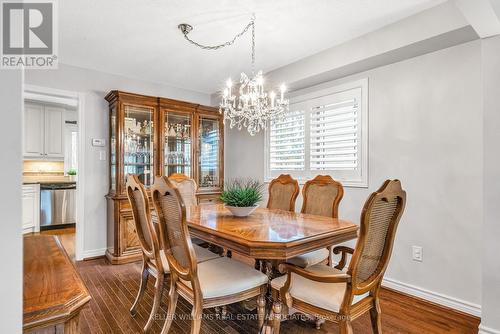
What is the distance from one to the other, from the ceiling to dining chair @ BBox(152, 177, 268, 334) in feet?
5.22

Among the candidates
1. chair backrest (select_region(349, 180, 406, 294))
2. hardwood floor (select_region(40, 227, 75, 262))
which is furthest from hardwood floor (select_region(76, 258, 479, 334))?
hardwood floor (select_region(40, 227, 75, 262))

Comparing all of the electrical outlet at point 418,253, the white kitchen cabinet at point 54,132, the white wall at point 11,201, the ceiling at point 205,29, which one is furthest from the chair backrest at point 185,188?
the white kitchen cabinet at point 54,132

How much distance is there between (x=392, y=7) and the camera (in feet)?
7.29

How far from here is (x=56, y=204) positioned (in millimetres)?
5277

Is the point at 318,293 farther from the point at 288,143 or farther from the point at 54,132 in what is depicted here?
the point at 54,132

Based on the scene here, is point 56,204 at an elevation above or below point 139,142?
below

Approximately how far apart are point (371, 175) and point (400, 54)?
1216 millimetres

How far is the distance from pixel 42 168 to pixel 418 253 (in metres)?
6.64

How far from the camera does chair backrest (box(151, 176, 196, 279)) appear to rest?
152cm

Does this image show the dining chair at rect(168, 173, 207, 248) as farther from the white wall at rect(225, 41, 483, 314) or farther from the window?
the white wall at rect(225, 41, 483, 314)

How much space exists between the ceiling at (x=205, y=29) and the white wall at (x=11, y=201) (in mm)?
1930

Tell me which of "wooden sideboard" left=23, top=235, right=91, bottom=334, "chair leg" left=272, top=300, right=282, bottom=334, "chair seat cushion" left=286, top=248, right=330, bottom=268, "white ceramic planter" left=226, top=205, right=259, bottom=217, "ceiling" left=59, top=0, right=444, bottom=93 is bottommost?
"chair leg" left=272, top=300, right=282, bottom=334

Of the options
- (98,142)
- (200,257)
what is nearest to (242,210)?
(200,257)

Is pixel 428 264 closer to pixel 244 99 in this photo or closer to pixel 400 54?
pixel 400 54
